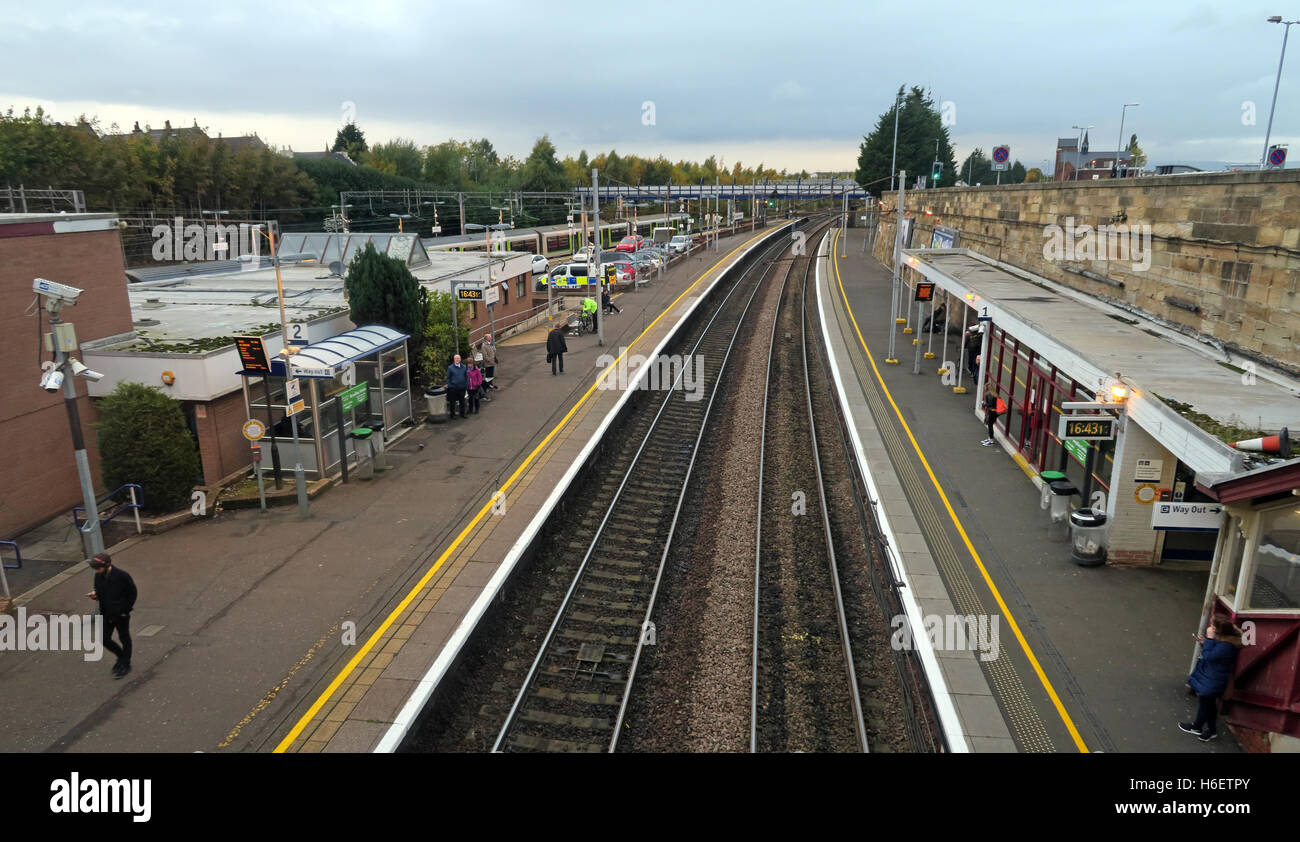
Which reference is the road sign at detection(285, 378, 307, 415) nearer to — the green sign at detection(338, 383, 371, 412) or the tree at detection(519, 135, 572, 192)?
the green sign at detection(338, 383, 371, 412)

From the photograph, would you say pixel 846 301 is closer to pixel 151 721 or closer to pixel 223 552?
pixel 223 552

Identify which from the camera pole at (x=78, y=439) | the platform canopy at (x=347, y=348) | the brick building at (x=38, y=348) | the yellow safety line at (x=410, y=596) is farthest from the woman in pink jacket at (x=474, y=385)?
the camera pole at (x=78, y=439)

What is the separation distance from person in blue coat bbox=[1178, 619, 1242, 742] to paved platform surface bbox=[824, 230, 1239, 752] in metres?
0.15

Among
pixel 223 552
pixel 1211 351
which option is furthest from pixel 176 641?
pixel 1211 351

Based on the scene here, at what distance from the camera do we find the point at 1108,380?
462 inches

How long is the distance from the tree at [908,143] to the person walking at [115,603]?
228ft

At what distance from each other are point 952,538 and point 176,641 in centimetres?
1127

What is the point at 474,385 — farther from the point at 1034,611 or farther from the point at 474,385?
the point at 1034,611

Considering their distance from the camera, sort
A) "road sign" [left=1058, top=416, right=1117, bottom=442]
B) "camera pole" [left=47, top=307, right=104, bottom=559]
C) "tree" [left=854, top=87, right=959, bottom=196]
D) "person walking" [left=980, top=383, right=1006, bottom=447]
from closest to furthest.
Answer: "camera pole" [left=47, top=307, right=104, bottom=559], "road sign" [left=1058, top=416, right=1117, bottom=442], "person walking" [left=980, top=383, right=1006, bottom=447], "tree" [left=854, top=87, right=959, bottom=196]

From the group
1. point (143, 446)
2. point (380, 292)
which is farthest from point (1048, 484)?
point (143, 446)

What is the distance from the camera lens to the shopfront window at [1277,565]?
8.16m

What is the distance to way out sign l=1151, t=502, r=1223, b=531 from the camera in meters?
9.58
